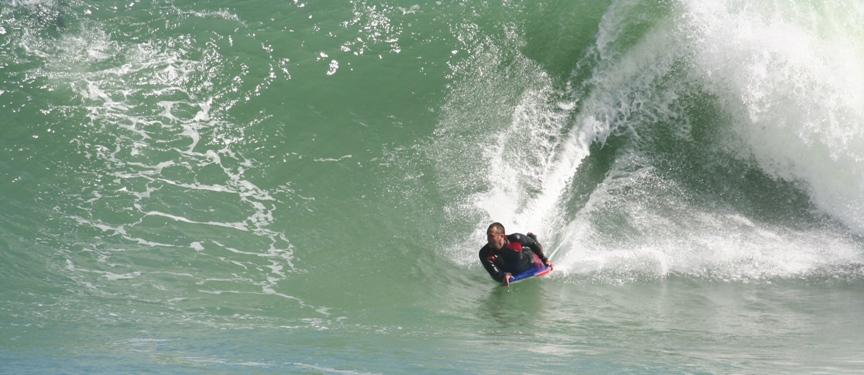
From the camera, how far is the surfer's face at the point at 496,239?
9391mm

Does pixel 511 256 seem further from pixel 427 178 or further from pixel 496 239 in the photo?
pixel 427 178

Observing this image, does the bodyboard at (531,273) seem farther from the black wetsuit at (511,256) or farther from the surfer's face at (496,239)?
the surfer's face at (496,239)

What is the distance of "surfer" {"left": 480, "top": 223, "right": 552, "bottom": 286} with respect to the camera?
31.5 ft

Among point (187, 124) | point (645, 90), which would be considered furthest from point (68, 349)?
point (645, 90)

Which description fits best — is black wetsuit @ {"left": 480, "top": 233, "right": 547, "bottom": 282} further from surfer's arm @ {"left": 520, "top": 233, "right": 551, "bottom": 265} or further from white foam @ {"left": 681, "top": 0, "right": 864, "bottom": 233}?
white foam @ {"left": 681, "top": 0, "right": 864, "bottom": 233}

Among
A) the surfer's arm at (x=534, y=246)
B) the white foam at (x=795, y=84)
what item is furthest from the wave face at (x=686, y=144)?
the surfer's arm at (x=534, y=246)

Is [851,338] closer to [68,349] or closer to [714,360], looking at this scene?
[714,360]

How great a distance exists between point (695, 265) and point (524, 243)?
2.45m

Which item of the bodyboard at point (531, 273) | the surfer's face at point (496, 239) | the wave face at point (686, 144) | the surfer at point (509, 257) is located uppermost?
the wave face at point (686, 144)

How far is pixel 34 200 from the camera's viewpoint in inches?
426

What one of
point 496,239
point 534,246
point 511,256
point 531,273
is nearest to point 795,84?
point 534,246

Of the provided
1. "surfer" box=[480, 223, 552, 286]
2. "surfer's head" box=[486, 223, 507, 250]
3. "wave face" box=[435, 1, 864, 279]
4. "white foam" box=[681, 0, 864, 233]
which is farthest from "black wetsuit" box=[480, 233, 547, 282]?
"white foam" box=[681, 0, 864, 233]

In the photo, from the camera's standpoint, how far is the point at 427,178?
11.9 meters

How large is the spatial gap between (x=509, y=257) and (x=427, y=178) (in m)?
2.55
